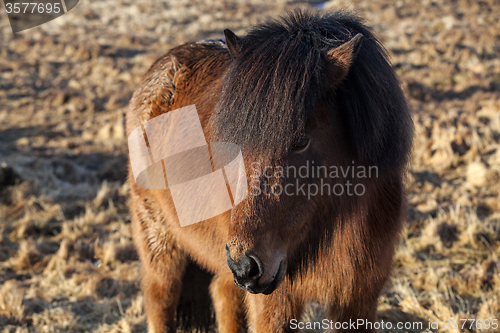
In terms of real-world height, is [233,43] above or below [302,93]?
above

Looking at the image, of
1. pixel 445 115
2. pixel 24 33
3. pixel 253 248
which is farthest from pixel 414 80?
pixel 24 33

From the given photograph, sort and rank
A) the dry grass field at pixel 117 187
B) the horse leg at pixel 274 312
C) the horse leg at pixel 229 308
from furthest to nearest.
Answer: the dry grass field at pixel 117 187 → the horse leg at pixel 229 308 → the horse leg at pixel 274 312

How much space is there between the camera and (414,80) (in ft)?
41.5

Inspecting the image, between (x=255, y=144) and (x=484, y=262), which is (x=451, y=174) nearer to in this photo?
(x=484, y=262)

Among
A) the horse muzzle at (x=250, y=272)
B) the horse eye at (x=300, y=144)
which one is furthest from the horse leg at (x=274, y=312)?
the horse eye at (x=300, y=144)

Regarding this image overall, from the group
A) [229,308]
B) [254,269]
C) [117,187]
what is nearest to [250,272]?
[254,269]

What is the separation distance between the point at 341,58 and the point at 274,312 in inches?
65.7

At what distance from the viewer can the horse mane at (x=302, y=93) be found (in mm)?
1950

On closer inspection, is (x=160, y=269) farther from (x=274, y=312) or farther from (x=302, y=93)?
(x=302, y=93)

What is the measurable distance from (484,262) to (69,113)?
12536 millimetres

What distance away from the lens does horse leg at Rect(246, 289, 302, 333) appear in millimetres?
2553

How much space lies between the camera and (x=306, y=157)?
2043 millimetres

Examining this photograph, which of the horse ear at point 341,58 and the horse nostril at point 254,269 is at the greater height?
the horse ear at point 341,58

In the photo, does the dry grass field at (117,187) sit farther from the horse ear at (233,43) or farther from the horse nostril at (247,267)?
the horse nostril at (247,267)
